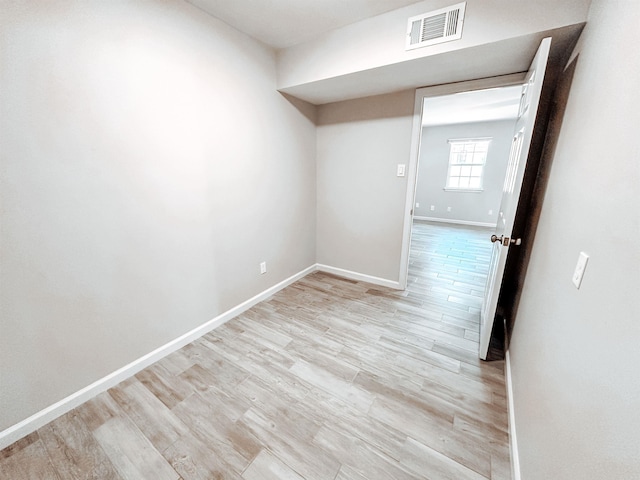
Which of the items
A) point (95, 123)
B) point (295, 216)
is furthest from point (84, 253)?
point (295, 216)

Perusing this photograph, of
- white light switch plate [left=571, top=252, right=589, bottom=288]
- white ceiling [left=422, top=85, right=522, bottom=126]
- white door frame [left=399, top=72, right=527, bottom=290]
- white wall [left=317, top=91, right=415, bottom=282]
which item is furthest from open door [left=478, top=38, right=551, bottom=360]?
white ceiling [left=422, top=85, right=522, bottom=126]

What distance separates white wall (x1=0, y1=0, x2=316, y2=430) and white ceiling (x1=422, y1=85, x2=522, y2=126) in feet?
7.70

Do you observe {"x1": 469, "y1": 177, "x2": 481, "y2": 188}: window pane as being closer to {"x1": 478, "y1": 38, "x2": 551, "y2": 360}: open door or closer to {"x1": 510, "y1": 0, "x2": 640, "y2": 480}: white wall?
{"x1": 478, "y1": 38, "x2": 551, "y2": 360}: open door

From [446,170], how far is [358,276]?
189 inches

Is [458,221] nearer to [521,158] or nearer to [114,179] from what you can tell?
[521,158]

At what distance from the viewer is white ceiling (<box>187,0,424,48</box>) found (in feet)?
5.42

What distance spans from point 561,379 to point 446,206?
6382 mm

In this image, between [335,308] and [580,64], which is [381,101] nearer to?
[580,64]

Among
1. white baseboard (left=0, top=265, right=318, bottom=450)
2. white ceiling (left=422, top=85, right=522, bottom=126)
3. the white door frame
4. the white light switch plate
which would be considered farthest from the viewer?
white ceiling (left=422, top=85, right=522, bottom=126)

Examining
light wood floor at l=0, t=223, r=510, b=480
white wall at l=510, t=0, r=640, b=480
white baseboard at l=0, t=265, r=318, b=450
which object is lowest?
light wood floor at l=0, t=223, r=510, b=480

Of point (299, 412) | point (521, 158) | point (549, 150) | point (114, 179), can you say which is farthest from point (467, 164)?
point (114, 179)

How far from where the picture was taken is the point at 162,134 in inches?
65.0

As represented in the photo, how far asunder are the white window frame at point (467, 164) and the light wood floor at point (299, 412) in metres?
4.96

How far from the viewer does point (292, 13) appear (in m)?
1.76
